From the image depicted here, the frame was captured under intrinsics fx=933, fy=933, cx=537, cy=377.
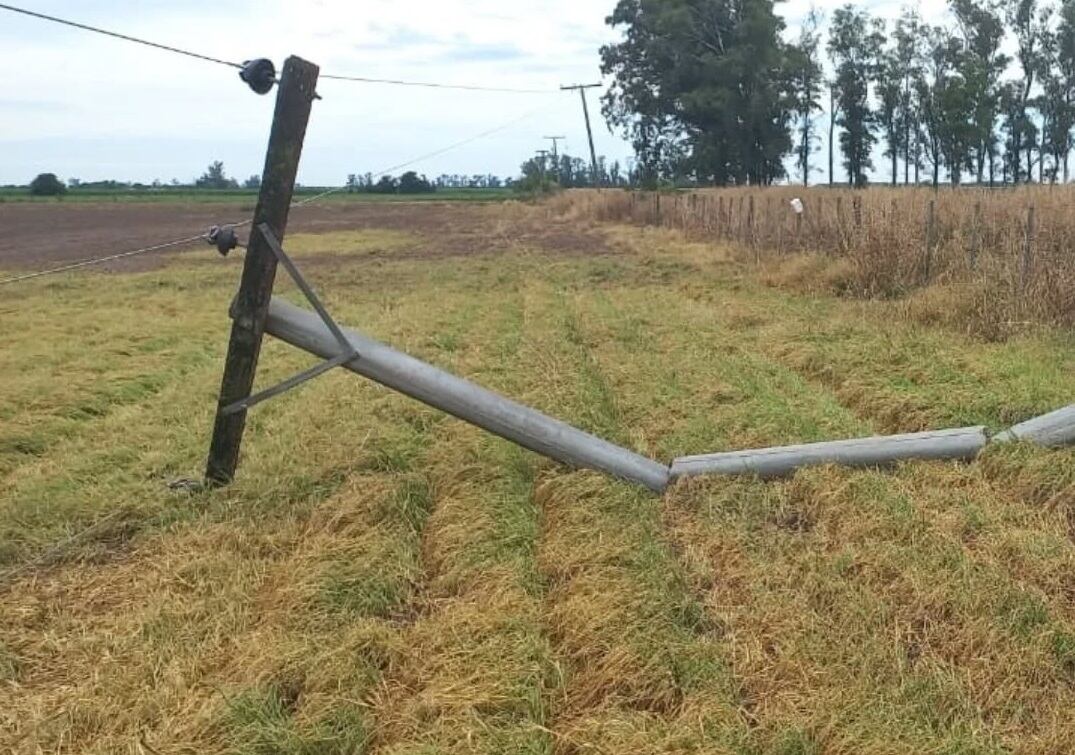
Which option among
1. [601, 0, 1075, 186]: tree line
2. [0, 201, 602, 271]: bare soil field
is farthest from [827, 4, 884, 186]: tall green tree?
[0, 201, 602, 271]: bare soil field

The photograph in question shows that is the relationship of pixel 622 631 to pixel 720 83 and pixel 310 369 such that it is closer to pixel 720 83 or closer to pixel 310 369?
pixel 310 369

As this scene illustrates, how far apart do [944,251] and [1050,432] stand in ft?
24.6

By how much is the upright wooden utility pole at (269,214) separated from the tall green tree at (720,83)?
170 ft

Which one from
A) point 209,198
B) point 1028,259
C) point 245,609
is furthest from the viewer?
point 209,198

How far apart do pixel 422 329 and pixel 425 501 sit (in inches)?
221

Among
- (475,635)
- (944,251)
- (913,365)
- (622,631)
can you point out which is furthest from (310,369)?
(944,251)

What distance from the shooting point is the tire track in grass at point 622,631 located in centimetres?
274

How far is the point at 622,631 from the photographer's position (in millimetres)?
3248

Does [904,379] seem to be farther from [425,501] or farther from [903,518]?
[425,501]

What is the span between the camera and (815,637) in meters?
3.19

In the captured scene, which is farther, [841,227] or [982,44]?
[982,44]

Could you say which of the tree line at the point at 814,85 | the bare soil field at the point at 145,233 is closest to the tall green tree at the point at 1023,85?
the tree line at the point at 814,85

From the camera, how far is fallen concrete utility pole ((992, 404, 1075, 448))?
482cm

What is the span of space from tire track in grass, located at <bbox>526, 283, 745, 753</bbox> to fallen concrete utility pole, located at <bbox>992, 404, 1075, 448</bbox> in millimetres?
1985
